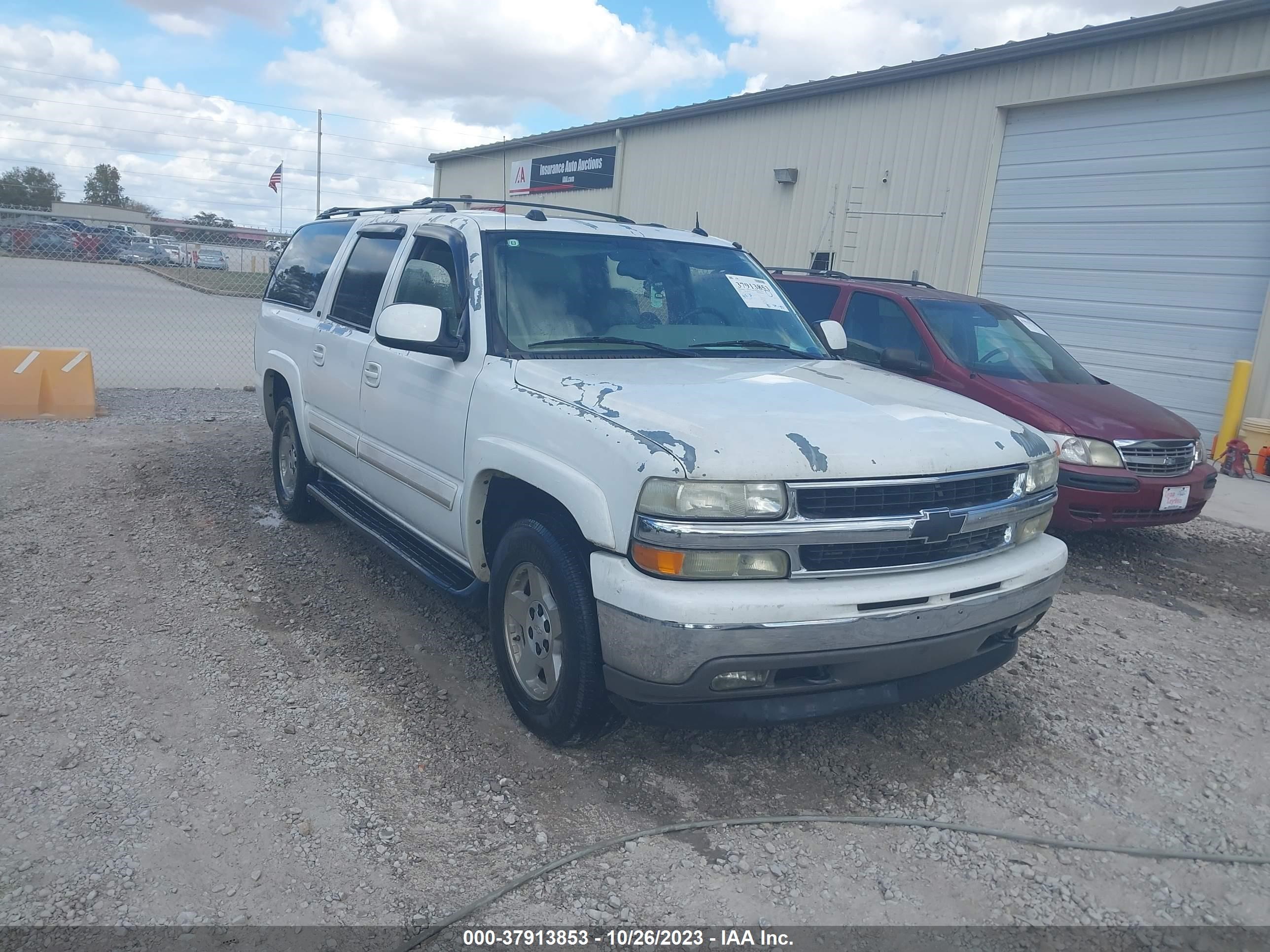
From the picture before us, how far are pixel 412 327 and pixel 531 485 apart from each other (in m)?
0.90

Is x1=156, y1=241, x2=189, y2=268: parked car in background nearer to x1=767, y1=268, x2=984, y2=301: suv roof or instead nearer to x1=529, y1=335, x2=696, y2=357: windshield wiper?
x1=767, y1=268, x2=984, y2=301: suv roof

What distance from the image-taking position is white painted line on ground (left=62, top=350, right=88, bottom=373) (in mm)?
9242

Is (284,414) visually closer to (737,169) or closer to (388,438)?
(388,438)

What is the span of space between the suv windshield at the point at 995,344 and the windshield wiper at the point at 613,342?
145 inches

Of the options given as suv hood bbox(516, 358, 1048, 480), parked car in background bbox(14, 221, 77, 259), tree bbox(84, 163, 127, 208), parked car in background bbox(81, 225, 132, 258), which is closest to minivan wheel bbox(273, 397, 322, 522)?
suv hood bbox(516, 358, 1048, 480)

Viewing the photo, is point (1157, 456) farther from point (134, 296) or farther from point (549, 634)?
point (134, 296)

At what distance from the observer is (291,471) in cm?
635

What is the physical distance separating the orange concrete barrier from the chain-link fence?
1922 millimetres

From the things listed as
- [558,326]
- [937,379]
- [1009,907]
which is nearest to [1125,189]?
[937,379]

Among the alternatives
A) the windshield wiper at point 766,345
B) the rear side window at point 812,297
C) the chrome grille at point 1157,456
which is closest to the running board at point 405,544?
the windshield wiper at point 766,345

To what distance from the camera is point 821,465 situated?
3.05 meters

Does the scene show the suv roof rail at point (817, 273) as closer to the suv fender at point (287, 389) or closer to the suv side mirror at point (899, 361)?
the suv side mirror at point (899, 361)

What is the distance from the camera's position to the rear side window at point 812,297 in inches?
316

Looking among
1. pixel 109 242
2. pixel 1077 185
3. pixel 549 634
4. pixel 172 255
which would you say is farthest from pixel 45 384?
pixel 1077 185
